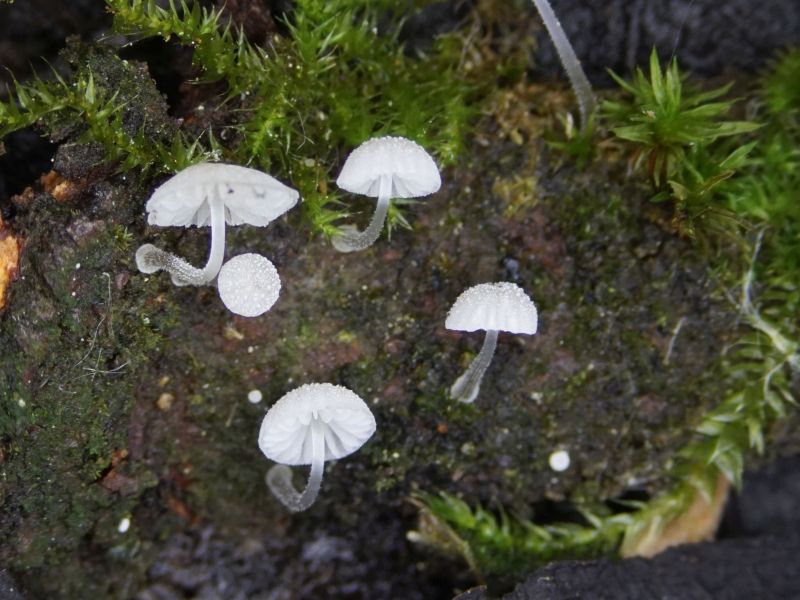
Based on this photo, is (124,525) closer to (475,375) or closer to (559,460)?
(475,375)

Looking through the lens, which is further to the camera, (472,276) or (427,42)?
(427,42)

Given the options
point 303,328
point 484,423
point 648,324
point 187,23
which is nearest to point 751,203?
point 648,324

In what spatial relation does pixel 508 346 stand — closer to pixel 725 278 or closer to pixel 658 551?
pixel 725 278

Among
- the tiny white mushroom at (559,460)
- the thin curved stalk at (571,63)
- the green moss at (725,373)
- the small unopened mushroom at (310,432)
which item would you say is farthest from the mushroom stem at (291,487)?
the thin curved stalk at (571,63)

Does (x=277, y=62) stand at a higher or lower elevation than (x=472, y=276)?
higher

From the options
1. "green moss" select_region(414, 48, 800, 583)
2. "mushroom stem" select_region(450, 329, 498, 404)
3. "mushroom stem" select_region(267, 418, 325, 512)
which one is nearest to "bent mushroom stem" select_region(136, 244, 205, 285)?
"mushroom stem" select_region(267, 418, 325, 512)
